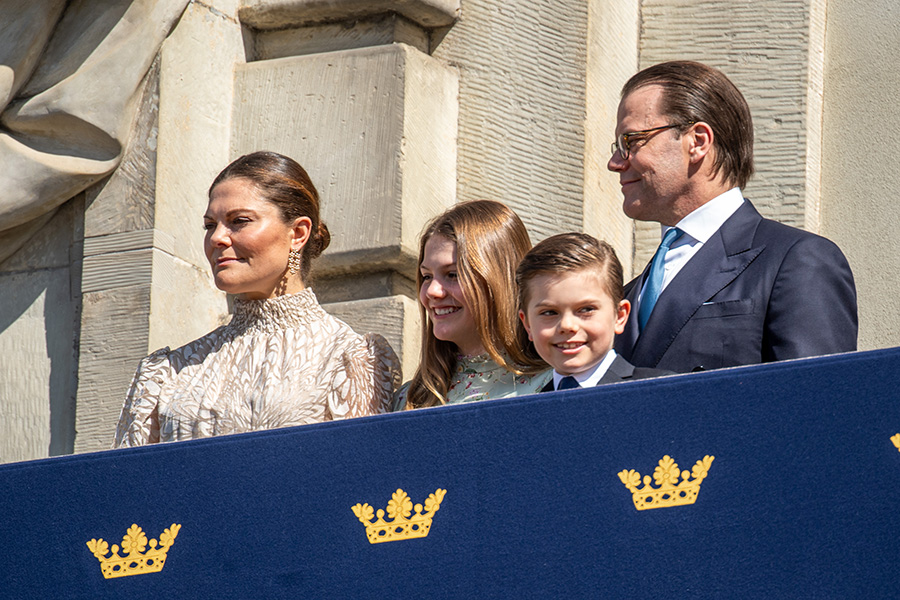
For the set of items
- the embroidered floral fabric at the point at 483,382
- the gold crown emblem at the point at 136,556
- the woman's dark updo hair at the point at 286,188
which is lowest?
the gold crown emblem at the point at 136,556

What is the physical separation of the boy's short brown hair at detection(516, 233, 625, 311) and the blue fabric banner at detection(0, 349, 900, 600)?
635 millimetres

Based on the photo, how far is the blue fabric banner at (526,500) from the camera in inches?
76.6

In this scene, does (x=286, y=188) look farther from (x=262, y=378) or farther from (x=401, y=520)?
(x=401, y=520)

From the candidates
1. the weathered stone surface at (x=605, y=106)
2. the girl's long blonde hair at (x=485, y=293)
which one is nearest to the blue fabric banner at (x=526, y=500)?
the girl's long blonde hair at (x=485, y=293)

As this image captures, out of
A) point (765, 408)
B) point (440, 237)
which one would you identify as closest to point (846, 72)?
point (440, 237)

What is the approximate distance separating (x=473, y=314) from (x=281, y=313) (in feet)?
1.44

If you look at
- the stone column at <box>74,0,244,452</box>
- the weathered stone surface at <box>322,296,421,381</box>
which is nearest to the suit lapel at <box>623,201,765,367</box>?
the weathered stone surface at <box>322,296,421,381</box>

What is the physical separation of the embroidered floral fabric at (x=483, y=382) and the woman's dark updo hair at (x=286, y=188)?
0.41 metres

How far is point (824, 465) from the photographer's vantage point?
6.43 ft

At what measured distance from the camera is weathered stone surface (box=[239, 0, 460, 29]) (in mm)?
4141

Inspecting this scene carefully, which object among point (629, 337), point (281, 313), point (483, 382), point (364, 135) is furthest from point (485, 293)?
point (364, 135)

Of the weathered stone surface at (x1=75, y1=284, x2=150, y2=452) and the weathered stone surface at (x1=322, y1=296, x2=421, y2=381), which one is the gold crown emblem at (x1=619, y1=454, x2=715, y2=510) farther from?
the weathered stone surface at (x1=75, y1=284, x2=150, y2=452)

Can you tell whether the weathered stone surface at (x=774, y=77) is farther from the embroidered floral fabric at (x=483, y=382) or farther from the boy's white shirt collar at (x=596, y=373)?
the boy's white shirt collar at (x=596, y=373)

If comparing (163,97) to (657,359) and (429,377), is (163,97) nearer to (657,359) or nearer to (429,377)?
(429,377)
